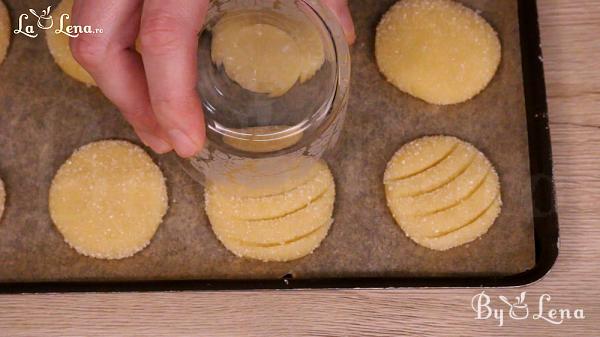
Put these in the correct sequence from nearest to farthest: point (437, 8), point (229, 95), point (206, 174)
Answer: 1. point (229, 95)
2. point (206, 174)
3. point (437, 8)

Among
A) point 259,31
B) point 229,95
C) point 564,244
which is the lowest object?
point 564,244

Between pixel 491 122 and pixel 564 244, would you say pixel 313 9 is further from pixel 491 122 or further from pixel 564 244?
pixel 564 244

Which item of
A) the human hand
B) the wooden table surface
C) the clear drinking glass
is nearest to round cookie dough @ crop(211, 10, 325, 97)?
the clear drinking glass

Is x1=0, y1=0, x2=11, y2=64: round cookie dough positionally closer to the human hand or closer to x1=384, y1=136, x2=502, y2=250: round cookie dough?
the human hand

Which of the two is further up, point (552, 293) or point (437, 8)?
point (437, 8)

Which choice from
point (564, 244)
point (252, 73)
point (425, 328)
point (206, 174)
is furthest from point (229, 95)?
point (564, 244)

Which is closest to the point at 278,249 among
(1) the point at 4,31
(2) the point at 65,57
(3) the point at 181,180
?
(3) the point at 181,180

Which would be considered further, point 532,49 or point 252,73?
point 532,49
